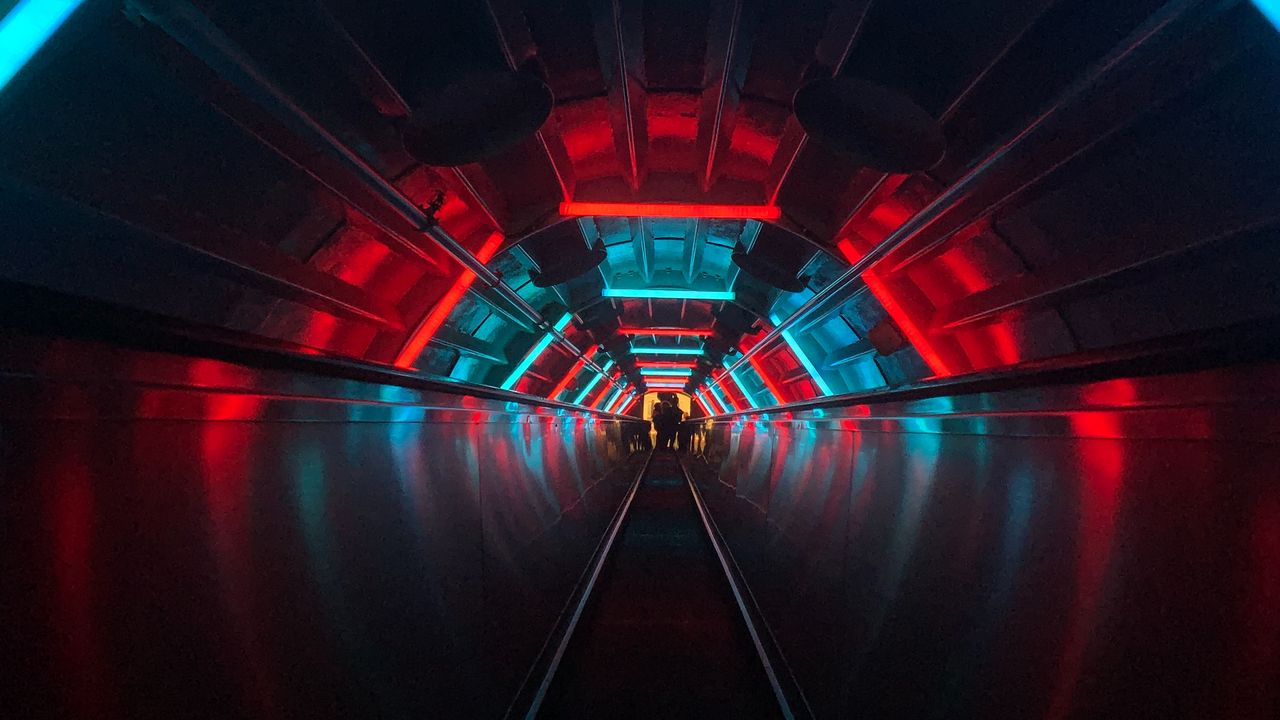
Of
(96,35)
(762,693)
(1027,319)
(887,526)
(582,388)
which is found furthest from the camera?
(582,388)

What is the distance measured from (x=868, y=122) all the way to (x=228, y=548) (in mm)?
2992

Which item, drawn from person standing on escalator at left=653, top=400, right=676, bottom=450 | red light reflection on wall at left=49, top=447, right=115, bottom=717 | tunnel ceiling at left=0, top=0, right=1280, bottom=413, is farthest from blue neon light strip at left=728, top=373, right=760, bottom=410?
person standing on escalator at left=653, top=400, right=676, bottom=450

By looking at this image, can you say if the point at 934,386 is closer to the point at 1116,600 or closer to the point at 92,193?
the point at 1116,600

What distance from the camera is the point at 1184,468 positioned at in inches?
62.6

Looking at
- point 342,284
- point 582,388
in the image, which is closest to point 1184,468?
point 342,284

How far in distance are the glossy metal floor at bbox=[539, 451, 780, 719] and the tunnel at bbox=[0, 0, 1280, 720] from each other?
5 centimetres

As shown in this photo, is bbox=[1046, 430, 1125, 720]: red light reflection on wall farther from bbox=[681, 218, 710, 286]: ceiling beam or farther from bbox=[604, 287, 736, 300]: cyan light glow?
bbox=[604, 287, 736, 300]: cyan light glow

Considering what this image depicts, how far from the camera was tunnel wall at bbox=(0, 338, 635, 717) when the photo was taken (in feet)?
4.35

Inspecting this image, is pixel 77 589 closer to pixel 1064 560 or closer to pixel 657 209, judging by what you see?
pixel 1064 560

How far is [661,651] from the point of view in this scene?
15.4 ft

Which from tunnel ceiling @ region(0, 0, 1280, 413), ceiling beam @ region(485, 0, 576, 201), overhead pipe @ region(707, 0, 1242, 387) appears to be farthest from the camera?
ceiling beam @ region(485, 0, 576, 201)

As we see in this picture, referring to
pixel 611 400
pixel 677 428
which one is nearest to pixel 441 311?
pixel 611 400

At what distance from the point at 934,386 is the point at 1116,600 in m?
1.10

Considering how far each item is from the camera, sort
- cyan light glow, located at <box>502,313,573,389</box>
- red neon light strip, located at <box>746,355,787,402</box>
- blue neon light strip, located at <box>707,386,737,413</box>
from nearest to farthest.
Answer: cyan light glow, located at <box>502,313,573,389</box>
red neon light strip, located at <box>746,355,787,402</box>
blue neon light strip, located at <box>707,386,737,413</box>
